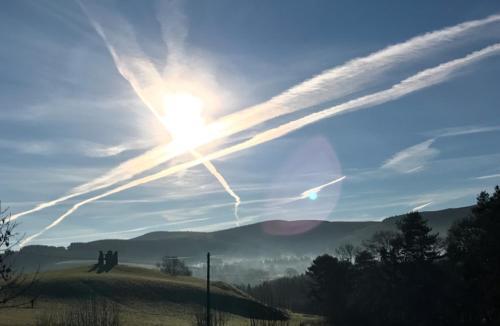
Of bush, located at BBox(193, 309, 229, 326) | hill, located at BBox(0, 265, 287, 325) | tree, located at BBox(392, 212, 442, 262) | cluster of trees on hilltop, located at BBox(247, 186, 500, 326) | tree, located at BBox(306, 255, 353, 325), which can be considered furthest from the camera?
tree, located at BBox(306, 255, 353, 325)

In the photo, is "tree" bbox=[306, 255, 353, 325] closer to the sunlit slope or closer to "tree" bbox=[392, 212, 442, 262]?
the sunlit slope

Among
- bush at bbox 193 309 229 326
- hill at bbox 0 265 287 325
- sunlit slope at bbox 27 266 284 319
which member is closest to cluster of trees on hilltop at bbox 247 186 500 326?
sunlit slope at bbox 27 266 284 319

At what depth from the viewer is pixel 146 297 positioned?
98.3m

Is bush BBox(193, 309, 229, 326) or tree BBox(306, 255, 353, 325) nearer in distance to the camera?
bush BBox(193, 309, 229, 326)

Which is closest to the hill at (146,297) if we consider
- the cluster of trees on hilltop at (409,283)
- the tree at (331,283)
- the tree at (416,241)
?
the cluster of trees on hilltop at (409,283)

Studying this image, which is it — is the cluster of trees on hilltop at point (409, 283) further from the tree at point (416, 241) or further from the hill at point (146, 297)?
the hill at point (146, 297)

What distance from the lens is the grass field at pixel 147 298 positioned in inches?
3253

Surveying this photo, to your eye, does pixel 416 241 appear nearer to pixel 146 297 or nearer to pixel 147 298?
pixel 147 298

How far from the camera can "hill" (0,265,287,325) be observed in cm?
8456

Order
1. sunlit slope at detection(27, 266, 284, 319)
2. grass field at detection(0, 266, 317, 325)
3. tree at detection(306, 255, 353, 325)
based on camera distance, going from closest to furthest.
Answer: grass field at detection(0, 266, 317, 325) → sunlit slope at detection(27, 266, 284, 319) → tree at detection(306, 255, 353, 325)

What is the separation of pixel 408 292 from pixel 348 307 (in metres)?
21.8

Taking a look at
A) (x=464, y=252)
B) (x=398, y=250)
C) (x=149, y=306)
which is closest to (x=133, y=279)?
(x=149, y=306)

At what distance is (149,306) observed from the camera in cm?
9175

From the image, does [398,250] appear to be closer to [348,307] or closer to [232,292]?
[348,307]
